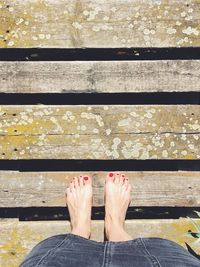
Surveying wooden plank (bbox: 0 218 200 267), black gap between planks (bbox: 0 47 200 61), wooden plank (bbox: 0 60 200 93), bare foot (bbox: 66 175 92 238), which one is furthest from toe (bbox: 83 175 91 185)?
black gap between planks (bbox: 0 47 200 61)

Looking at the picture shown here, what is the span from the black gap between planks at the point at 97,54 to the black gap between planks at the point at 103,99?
0.16 metres

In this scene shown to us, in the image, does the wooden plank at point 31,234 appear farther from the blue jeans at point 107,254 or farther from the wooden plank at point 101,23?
the wooden plank at point 101,23

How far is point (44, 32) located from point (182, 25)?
1.91ft

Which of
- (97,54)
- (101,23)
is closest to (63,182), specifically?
(97,54)

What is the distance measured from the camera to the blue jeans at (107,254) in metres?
1.76

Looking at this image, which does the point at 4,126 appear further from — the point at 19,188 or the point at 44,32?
the point at 44,32

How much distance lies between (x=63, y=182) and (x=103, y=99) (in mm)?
405

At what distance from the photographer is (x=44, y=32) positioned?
7.09 feet

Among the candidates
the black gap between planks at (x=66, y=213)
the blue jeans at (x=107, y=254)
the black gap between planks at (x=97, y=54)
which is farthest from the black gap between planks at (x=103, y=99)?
the blue jeans at (x=107, y=254)

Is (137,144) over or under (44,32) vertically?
under

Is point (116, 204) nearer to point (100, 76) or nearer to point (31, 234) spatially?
point (31, 234)

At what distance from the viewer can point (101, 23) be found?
2.15m

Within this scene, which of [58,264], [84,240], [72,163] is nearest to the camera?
[58,264]

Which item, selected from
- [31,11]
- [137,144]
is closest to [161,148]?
[137,144]
